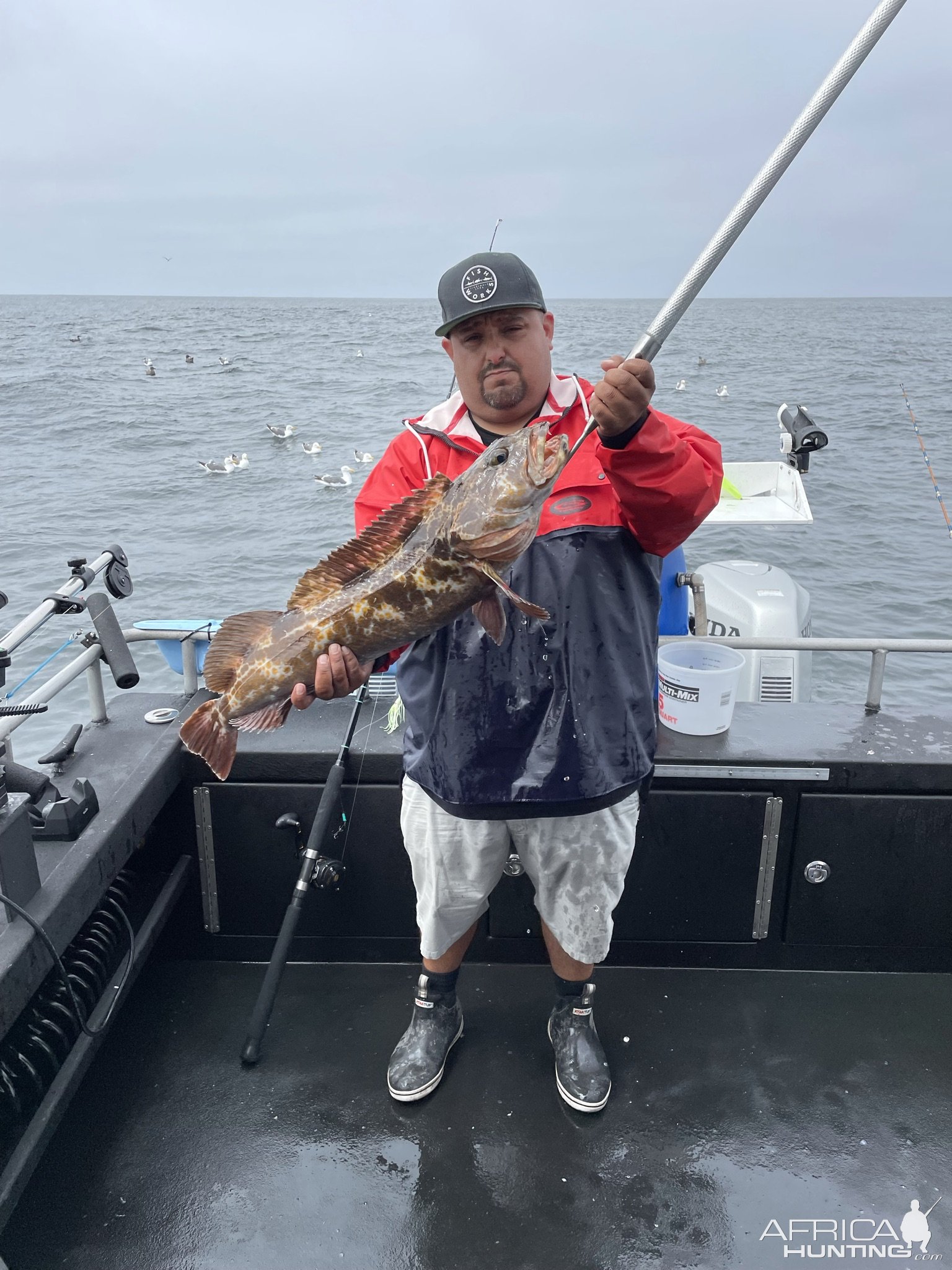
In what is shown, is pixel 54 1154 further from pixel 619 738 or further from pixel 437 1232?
pixel 619 738

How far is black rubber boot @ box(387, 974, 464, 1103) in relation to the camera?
303 cm

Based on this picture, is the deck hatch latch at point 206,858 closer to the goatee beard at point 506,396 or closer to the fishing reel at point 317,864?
the fishing reel at point 317,864

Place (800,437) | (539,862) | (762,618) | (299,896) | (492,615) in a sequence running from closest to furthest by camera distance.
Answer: (492,615) < (539,862) < (299,896) < (762,618) < (800,437)

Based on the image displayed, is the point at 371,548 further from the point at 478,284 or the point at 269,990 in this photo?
the point at 269,990

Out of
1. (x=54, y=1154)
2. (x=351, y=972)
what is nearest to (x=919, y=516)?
(x=351, y=972)

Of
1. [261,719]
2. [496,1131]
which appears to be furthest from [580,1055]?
[261,719]

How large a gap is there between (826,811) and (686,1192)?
1437mm

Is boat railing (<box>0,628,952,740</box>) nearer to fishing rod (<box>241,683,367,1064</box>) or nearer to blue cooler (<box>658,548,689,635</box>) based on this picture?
blue cooler (<box>658,548,689,635</box>)

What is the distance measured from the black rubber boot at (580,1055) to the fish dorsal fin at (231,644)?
5.33 feet

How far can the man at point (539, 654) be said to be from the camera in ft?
8.27

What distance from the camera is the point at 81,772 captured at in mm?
3340

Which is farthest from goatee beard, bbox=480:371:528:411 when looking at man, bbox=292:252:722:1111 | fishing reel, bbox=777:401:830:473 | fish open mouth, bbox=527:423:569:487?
fishing reel, bbox=777:401:830:473

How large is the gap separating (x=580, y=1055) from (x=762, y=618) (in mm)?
4025

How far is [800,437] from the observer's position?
24.9ft
